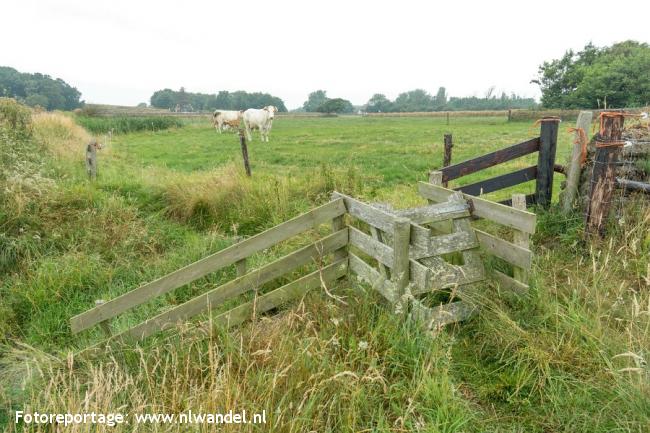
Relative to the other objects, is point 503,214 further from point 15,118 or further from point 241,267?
point 15,118

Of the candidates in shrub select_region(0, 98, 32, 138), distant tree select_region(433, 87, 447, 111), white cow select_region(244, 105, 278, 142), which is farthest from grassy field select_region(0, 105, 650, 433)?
distant tree select_region(433, 87, 447, 111)

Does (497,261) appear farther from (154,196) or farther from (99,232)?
(154,196)

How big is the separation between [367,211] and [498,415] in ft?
6.11

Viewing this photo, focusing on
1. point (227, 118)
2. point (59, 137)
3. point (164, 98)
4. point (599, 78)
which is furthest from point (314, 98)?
point (59, 137)

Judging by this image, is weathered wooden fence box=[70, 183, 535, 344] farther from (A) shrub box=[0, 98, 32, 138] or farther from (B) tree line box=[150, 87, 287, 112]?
(B) tree line box=[150, 87, 287, 112]

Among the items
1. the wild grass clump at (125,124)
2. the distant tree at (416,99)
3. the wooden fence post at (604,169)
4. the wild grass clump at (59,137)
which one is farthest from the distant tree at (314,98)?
the wooden fence post at (604,169)

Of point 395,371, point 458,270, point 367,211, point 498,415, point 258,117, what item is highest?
point 258,117

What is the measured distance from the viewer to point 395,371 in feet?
8.89

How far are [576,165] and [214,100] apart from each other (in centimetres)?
11645

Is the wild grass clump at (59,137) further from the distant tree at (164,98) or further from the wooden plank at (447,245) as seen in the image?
the distant tree at (164,98)

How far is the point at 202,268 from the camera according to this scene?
3.63m

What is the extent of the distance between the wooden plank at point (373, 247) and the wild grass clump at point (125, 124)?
26.2m

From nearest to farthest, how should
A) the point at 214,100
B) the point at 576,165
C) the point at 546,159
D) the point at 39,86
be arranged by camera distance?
the point at 576,165 < the point at 546,159 < the point at 39,86 < the point at 214,100

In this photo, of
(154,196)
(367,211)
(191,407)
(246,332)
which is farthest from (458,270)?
(154,196)
